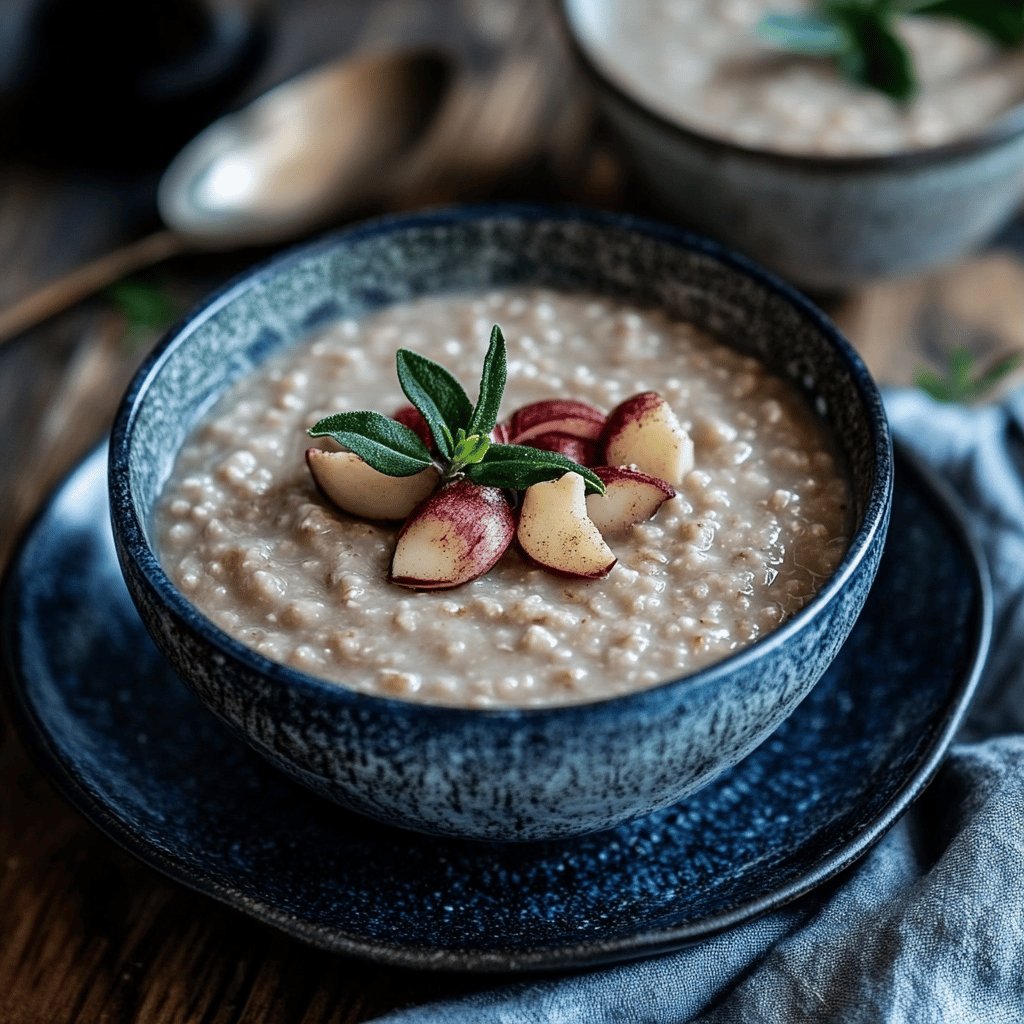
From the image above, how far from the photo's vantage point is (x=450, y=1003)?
54.5 inches

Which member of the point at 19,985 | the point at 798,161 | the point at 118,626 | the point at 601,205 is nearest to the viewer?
the point at 19,985

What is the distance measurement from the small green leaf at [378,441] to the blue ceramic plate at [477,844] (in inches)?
15.1

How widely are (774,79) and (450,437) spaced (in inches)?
48.0

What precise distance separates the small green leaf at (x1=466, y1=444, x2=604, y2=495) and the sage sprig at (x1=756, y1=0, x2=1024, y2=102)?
119cm

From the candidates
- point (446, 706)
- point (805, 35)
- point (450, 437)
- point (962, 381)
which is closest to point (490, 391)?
point (450, 437)

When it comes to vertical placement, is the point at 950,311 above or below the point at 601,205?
below

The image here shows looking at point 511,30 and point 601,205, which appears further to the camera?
point 511,30

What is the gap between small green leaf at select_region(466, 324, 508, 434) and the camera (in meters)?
1.49

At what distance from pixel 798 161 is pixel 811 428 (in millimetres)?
636

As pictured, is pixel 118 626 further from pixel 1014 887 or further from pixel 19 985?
pixel 1014 887

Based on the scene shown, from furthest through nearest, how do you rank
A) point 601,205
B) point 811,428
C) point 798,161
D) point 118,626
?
1. point 601,205
2. point 798,161
3. point 118,626
4. point 811,428

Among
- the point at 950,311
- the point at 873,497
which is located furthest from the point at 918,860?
the point at 950,311

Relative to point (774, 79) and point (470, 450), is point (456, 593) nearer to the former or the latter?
point (470, 450)

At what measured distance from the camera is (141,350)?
238 centimetres
